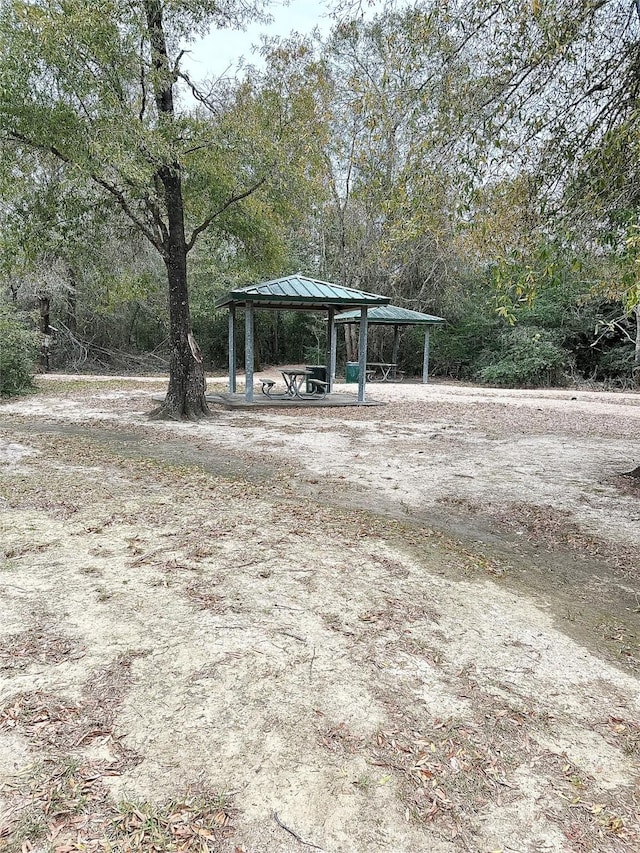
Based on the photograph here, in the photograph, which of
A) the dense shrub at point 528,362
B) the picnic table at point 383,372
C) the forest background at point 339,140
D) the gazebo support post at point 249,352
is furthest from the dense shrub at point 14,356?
the dense shrub at point 528,362

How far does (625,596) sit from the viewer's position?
3.06m

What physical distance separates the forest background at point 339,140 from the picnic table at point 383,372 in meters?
7.09

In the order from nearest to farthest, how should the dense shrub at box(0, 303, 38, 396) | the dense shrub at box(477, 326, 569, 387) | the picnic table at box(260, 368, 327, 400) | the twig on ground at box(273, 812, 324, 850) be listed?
the twig on ground at box(273, 812, 324, 850) < the dense shrub at box(0, 303, 38, 396) < the picnic table at box(260, 368, 327, 400) < the dense shrub at box(477, 326, 569, 387)

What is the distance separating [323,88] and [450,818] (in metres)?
9.32

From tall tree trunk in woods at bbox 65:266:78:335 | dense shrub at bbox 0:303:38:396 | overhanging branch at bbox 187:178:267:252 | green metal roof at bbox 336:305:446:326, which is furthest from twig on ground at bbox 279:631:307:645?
tall tree trunk in woods at bbox 65:266:78:335

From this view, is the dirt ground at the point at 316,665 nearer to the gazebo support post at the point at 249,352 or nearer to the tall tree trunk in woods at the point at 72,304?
the gazebo support post at the point at 249,352

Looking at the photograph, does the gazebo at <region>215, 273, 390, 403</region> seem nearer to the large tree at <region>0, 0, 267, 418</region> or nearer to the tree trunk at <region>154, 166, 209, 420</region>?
the tree trunk at <region>154, 166, 209, 420</region>

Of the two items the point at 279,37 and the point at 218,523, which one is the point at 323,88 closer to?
the point at 279,37

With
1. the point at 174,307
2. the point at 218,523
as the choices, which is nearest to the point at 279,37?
the point at 174,307

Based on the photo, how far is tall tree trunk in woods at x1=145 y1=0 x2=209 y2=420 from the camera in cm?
810

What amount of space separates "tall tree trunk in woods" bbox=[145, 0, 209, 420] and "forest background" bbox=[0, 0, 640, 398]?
0.32ft

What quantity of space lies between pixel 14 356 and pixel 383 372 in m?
12.6

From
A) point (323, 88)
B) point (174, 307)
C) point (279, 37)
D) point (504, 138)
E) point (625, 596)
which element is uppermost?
point (279, 37)

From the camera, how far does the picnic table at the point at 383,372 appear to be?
1902cm
